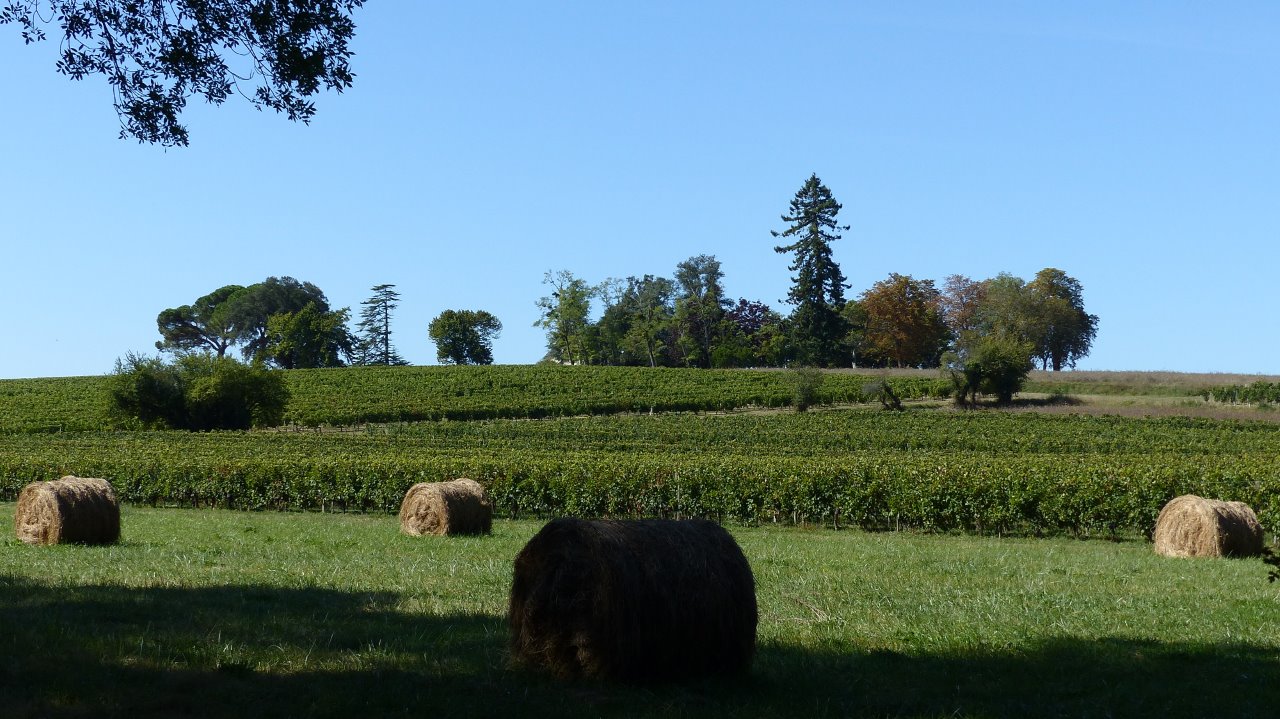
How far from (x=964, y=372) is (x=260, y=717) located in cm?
7296

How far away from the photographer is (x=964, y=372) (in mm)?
75125

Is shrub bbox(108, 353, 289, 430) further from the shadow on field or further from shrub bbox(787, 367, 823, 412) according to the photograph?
the shadow on field

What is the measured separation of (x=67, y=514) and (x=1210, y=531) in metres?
17.6

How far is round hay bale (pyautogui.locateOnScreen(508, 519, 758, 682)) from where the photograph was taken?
7.30 m

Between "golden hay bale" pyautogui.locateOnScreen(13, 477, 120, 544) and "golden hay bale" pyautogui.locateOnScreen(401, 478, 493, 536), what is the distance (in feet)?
15.9

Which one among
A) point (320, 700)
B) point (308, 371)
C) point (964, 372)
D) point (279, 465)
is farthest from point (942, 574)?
point (308, 371)

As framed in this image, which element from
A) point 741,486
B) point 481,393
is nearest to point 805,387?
point 481,393

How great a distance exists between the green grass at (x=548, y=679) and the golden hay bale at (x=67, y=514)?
4.94 ft

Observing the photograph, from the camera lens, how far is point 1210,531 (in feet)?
58.0

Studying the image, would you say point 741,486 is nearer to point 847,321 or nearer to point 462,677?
point 462,677

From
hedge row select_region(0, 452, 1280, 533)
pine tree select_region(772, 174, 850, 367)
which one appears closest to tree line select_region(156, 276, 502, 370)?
pine tree select_region(772, 174, 850, 367)

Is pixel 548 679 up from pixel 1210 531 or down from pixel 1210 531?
up

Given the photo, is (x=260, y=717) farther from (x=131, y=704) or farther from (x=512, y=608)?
(x=512, y=608)

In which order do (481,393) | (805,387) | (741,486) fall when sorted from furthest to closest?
(481,393), (805,387), (741,486)
